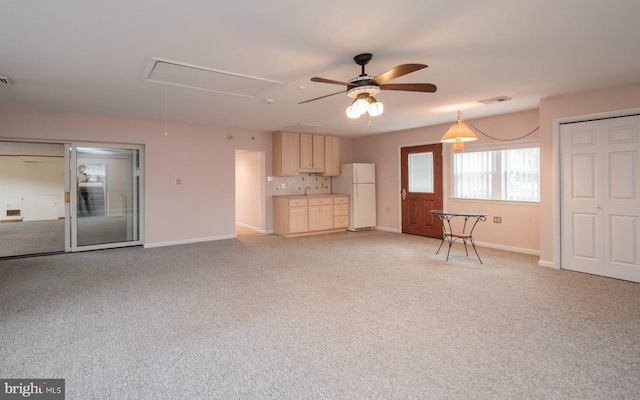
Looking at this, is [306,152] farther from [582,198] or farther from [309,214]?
[582,198]

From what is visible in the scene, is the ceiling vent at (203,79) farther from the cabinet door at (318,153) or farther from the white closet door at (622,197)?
the white closet door at (622,197)

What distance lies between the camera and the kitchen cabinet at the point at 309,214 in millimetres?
7445

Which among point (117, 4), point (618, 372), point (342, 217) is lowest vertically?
point (618, 372)

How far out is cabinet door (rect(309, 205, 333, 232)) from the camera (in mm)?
7746

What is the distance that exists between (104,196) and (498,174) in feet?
24.1

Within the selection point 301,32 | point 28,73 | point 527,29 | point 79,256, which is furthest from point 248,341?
point 79,256

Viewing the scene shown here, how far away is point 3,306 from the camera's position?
132 inches

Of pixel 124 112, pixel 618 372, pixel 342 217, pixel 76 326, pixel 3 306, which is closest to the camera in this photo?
pixel 618 372

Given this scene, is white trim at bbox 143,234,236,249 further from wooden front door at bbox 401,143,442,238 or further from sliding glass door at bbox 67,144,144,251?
wooden front door at bbox 401,143,442,238

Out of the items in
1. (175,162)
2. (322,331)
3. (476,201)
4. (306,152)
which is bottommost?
(322,331)

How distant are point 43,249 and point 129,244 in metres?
1.45

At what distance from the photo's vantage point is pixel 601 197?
4.31 meters

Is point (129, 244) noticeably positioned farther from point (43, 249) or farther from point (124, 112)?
point (124, 112)

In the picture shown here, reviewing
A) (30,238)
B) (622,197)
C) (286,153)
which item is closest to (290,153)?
(286,153)
